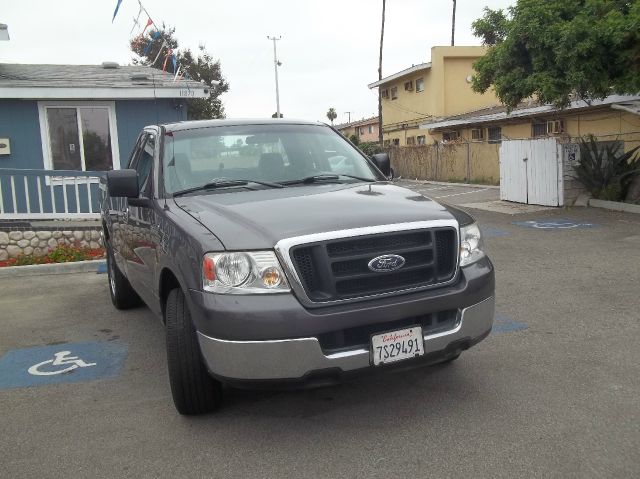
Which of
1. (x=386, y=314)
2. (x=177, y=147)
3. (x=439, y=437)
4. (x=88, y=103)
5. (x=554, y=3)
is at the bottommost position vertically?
(x=439, y=437)

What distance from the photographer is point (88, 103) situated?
469 inches

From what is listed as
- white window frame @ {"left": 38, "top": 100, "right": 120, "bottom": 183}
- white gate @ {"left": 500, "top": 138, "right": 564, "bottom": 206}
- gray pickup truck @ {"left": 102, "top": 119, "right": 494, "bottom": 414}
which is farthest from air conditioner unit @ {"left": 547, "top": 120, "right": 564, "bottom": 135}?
gray pickup truck @ {"left": 102, "top": 119, "right": 494, "bottom": 414}

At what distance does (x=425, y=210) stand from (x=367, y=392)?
4.21 ft

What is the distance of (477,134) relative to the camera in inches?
1051

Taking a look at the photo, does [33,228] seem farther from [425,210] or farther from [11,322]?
[425,210]

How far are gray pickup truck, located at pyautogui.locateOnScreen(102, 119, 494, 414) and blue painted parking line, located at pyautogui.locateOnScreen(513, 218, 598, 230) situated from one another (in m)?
7.93

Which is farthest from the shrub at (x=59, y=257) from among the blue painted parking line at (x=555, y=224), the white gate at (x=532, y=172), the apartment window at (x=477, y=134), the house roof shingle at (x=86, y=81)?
the apartment window at (x=477, y=134)

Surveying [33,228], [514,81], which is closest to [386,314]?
[33,228]

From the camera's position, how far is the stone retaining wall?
9.13 meters

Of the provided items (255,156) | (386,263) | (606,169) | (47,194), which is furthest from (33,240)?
(606,169)

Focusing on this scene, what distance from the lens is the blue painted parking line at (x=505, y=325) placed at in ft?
16.7

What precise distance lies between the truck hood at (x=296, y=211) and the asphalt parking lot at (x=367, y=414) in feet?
3.80

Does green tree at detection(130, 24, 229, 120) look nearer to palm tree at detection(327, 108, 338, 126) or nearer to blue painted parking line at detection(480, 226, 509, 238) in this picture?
blue painted parking line at detection(480, 226, 509, 238)

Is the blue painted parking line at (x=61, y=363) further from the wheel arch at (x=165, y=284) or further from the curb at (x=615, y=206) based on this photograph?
the curb at (x=615, y=206)
